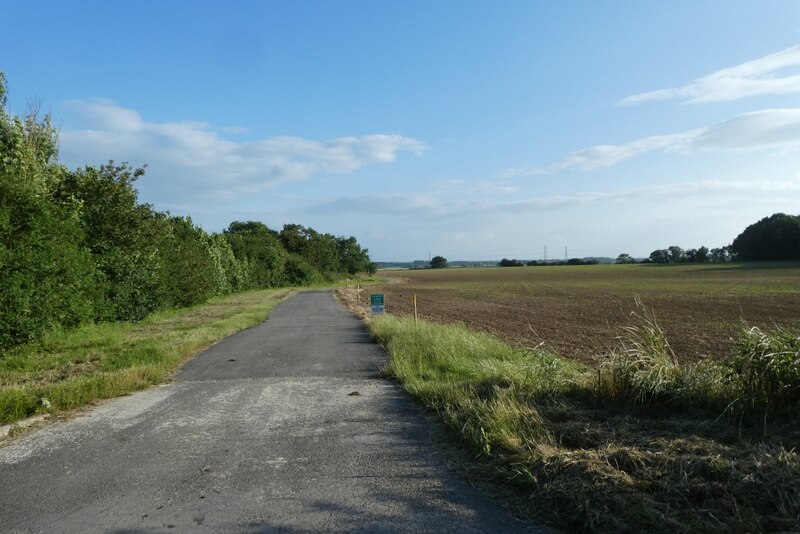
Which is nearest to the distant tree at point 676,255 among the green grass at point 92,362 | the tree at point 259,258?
the tree at point 259,258

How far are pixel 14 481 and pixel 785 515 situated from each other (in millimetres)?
5729

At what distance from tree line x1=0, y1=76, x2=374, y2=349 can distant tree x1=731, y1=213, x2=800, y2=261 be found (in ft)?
354

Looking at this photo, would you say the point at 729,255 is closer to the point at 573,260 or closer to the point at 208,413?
the point at 573,260

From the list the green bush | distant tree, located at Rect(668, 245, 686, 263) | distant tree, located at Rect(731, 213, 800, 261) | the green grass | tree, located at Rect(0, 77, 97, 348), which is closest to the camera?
the green bush

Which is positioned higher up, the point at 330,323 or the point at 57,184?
the point at 57,184

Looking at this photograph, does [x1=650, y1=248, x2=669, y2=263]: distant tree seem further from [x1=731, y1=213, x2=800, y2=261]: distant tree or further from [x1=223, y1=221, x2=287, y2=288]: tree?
[x1=223, y1=221, x2=287, y2=288]: tree

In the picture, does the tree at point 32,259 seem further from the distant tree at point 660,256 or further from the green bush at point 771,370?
the distant tree at point 660,256

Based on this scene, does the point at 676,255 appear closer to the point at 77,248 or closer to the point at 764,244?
the point at 764,244

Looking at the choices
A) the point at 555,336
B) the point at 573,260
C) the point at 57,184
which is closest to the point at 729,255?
the point at 573,260

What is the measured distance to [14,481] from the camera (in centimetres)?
456

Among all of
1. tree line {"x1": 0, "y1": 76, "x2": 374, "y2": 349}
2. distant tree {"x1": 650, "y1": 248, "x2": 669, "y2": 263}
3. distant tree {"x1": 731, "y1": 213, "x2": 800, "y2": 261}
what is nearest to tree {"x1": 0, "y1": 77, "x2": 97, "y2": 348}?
tree line {"x1": 0, "y1": 76, "x2": 374, "y2": 349}

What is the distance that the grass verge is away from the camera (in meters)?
3.29

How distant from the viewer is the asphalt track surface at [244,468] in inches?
147

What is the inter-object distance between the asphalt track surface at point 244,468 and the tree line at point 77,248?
5.24 m
